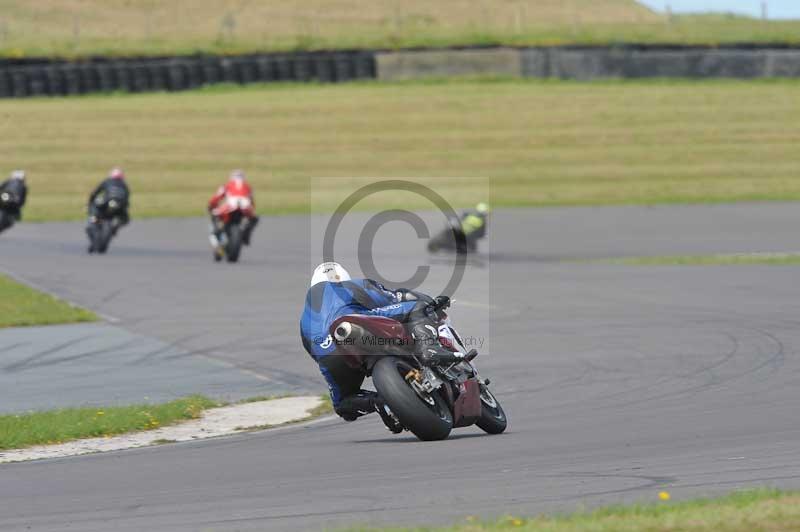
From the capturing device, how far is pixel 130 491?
821 centimetres

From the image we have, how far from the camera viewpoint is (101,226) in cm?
2717

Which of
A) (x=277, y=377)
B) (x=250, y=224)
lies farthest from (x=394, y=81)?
(x=277, y=377)

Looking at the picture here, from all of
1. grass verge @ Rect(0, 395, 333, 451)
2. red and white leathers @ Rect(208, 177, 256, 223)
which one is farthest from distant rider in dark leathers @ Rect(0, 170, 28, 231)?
grass verge @ Rect(0, 395, 333, 451)

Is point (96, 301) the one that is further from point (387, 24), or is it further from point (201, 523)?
point (387, 24)

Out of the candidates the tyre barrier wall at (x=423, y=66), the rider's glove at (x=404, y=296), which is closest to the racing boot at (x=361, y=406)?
the rider's glove at (x=404, y=296)

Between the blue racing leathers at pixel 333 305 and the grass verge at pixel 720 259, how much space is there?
1599cm

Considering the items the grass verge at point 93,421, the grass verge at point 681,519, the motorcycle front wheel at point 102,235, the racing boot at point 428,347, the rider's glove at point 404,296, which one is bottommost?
the motorcycle front wheel at point 102,235

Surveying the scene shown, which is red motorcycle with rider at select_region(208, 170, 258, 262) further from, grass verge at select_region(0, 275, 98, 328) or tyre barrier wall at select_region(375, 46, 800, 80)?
tyre barrier wall at select_region(375, 46, 800, 80)

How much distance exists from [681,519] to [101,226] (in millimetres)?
21803

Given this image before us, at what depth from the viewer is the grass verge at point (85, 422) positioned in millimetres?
10906

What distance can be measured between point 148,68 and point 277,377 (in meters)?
29.9

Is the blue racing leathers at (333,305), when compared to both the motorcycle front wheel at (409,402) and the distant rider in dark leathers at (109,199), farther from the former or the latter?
the distant rider in dark leathers at (109,199)

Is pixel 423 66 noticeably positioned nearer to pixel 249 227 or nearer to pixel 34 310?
pixel 249 227

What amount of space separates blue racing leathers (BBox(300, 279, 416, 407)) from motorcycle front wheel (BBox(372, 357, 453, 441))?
513mm
